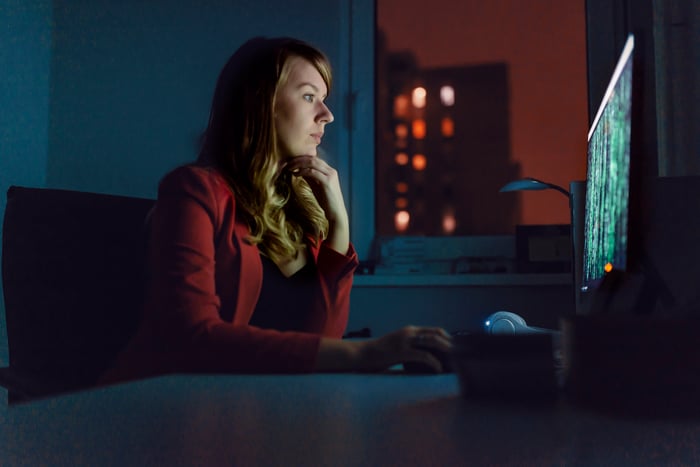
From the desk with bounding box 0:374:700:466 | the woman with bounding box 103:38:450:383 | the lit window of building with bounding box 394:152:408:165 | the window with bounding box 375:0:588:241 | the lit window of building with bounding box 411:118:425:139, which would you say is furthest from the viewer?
the lit window of building with bounding box 411:118:425:139

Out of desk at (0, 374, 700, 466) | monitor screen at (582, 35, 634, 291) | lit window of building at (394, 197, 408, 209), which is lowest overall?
desk at (0, 374, 700, 466)

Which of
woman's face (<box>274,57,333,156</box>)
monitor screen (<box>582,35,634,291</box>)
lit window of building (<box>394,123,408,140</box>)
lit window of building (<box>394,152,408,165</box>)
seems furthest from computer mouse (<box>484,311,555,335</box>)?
lit window of building (<box>394,123,408,140</box>)

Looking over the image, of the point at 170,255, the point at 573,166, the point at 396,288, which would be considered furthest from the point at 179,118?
the point at 573,166

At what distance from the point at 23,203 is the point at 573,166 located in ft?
6.38

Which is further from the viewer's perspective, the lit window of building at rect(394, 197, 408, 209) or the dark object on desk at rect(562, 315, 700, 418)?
the lit window of building at rect(394, 197, 408, 209)

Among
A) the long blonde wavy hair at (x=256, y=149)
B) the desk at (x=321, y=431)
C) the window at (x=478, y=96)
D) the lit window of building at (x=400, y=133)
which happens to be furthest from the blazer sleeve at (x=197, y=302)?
the lit window of building at (x=400, y=133)

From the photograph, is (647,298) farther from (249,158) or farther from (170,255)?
(249,158)

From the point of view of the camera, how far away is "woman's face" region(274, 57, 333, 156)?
1.61 meters

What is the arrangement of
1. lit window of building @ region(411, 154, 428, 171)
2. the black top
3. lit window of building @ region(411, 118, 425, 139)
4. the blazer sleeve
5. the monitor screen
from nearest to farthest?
1. the monitor screen
2. the blazer sleeve
3. the black top
4. lit window of building @ region(411, 154, 428, 171)
5. lit window of building @ region(411, 118, 425, 139)

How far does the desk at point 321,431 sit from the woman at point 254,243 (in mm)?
258

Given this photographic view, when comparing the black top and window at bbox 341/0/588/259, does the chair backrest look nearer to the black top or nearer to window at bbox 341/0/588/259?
the black top

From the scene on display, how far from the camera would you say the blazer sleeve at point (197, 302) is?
0.80 m

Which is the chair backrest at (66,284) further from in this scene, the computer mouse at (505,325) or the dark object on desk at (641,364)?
the dark object on desk at (641,364)

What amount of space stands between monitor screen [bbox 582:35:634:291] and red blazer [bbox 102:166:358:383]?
15.3 inches
